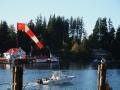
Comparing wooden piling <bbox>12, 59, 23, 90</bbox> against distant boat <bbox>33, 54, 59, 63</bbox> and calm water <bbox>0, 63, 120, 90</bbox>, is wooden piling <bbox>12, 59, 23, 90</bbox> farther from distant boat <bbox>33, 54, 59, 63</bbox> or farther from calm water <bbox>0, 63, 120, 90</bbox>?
distant boat <bbox>33, 54, 59, 63</bbox>

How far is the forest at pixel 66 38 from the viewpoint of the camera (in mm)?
141625

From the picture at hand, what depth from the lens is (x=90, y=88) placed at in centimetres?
6131

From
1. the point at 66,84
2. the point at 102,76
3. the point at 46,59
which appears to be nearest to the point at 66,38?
the point at 46,59

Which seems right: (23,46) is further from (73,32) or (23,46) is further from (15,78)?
(15,78)

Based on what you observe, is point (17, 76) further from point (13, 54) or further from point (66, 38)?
point (66, 38)

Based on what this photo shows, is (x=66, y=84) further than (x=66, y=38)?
No

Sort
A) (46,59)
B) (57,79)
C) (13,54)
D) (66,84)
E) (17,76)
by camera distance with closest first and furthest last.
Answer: (17,76)
(57,79)
(66,84)
(13,54)
(46,59)

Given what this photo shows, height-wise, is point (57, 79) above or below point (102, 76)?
below

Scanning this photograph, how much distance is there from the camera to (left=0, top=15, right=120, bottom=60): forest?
141625 mm

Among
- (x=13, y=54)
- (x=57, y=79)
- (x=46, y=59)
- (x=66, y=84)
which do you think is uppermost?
(x=13, y=54)

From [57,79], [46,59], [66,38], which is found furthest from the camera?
[66,38]

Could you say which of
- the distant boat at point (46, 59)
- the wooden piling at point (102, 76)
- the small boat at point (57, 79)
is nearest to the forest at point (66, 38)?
the distant boat at point (46, 59)

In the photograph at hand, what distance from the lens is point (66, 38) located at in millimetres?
155125

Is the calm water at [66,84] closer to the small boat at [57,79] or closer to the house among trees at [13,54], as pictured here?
the small boat at [57,79]
